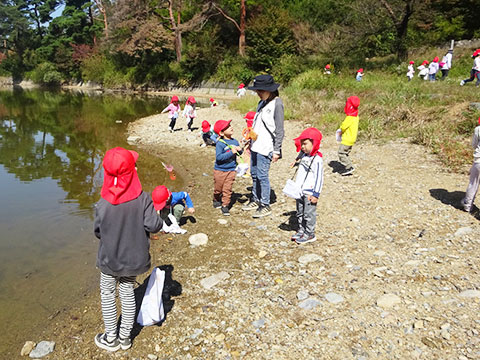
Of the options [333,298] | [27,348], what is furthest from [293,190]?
[27,348]

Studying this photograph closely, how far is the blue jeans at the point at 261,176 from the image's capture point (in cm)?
544

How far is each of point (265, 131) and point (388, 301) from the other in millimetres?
2938

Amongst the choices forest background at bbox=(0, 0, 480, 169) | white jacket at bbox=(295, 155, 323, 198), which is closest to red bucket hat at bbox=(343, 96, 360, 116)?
forest background at bbox=(0, 0, 480, 169)

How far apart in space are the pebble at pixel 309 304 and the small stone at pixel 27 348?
8.56 feet

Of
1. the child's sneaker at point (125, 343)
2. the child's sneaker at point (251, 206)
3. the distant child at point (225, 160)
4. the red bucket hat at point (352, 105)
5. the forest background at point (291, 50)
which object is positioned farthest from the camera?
the forest background at point (291, 50)

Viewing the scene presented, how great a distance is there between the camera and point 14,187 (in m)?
8.12

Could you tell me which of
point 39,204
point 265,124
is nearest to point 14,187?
point 39,204

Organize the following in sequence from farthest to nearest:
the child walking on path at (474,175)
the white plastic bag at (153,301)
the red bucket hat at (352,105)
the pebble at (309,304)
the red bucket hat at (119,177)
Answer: the red bucket hat at (352,105) < the child walking on path at (474,175) < the pebble at (309,304) < the white plastic bag at (153,301) < the red bucket hat at (119,177)

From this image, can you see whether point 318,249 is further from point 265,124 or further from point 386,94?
point 386,94

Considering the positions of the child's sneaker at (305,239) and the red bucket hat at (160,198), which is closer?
the child's sneaker at (305,239)

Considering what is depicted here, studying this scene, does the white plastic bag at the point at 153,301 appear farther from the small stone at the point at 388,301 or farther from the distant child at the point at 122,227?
the small stone at the point at 388,301

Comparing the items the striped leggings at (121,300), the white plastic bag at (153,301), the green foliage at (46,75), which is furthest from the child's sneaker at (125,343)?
the green foliage at (46,75)

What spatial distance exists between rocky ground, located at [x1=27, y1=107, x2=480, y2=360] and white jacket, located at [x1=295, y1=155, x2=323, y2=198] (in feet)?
2.59

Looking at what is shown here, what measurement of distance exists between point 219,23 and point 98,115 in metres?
21.4
